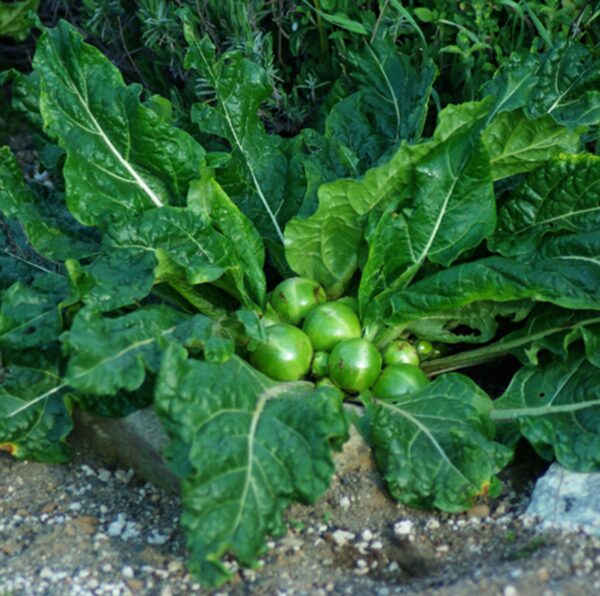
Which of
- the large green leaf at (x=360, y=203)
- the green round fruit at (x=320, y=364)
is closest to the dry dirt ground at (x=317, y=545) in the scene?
the green round fruit at (x=320, y=364)

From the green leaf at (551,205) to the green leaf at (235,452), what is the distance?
3.33 ft

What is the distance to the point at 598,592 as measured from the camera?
288 centimetres

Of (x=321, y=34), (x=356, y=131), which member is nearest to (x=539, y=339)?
(x=356, y=131)

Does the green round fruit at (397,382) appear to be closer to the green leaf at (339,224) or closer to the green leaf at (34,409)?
the green leaf at (339,224)

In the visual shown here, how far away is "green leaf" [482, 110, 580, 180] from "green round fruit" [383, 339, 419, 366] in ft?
2.48

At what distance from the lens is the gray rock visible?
10.5ft

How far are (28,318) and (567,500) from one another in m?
1.95

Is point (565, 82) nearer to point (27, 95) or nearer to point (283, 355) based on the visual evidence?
point (283, 355)

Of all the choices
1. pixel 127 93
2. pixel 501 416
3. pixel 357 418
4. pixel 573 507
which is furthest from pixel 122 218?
pixel 573 507

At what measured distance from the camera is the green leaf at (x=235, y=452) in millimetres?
2908

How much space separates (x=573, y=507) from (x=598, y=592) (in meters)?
0.41

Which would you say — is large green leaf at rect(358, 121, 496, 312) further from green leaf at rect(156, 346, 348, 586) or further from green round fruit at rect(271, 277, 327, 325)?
green leaf at rect(156, 346, 348, 586)

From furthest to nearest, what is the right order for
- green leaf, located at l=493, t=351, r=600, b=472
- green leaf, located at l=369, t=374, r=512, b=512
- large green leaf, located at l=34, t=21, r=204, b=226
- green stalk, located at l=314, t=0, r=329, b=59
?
green stalk, located at l=314, t=0, r=329, b=59, large green leaf, located at l=34, t=21, r=204, b=226, green leaf, located at l=493, t=351, r=600, b=472, green leaf, located at l=369, t=374, r=512, b=512

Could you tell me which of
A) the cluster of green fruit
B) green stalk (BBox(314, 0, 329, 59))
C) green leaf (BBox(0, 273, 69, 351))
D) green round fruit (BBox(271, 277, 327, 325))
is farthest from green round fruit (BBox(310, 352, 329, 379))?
green stalk (BBox(314, 0, 329, 59))
